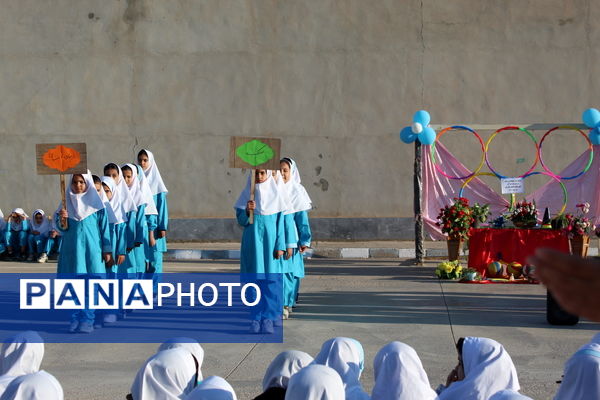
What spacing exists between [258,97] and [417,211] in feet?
22.2

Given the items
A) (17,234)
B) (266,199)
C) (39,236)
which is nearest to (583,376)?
(266,199)

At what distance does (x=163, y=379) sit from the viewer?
4.32m

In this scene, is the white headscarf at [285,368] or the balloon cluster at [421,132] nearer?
the white headscarf at [285,368]


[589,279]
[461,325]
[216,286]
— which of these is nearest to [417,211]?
[216,286]

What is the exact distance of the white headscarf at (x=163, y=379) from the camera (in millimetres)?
4281

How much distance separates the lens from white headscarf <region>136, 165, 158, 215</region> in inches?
419

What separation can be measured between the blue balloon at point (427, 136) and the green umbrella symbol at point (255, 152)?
261 inches

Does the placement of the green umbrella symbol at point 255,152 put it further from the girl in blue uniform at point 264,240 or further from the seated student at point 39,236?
the seated student at point 39,236

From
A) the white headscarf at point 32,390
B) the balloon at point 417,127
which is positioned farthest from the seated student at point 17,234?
the white headscarf at point 32,390

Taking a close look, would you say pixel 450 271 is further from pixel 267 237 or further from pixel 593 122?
pixel 267 237

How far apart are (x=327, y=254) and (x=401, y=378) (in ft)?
44.1

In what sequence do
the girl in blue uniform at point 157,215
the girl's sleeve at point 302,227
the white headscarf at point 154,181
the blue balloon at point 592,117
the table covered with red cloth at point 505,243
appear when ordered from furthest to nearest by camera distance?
the blue balloon at point 592,117 < the table covered with red cloth at point 505,243 < the white headscarf at point 154,181 < the girl in blue uniform at point 157,215 < the girl's sleeve at point 302,227

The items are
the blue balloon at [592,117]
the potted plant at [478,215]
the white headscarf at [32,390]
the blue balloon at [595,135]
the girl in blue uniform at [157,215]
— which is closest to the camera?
the white headscarf at [32,390]

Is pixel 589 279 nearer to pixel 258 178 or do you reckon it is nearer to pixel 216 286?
pixel 258 178
